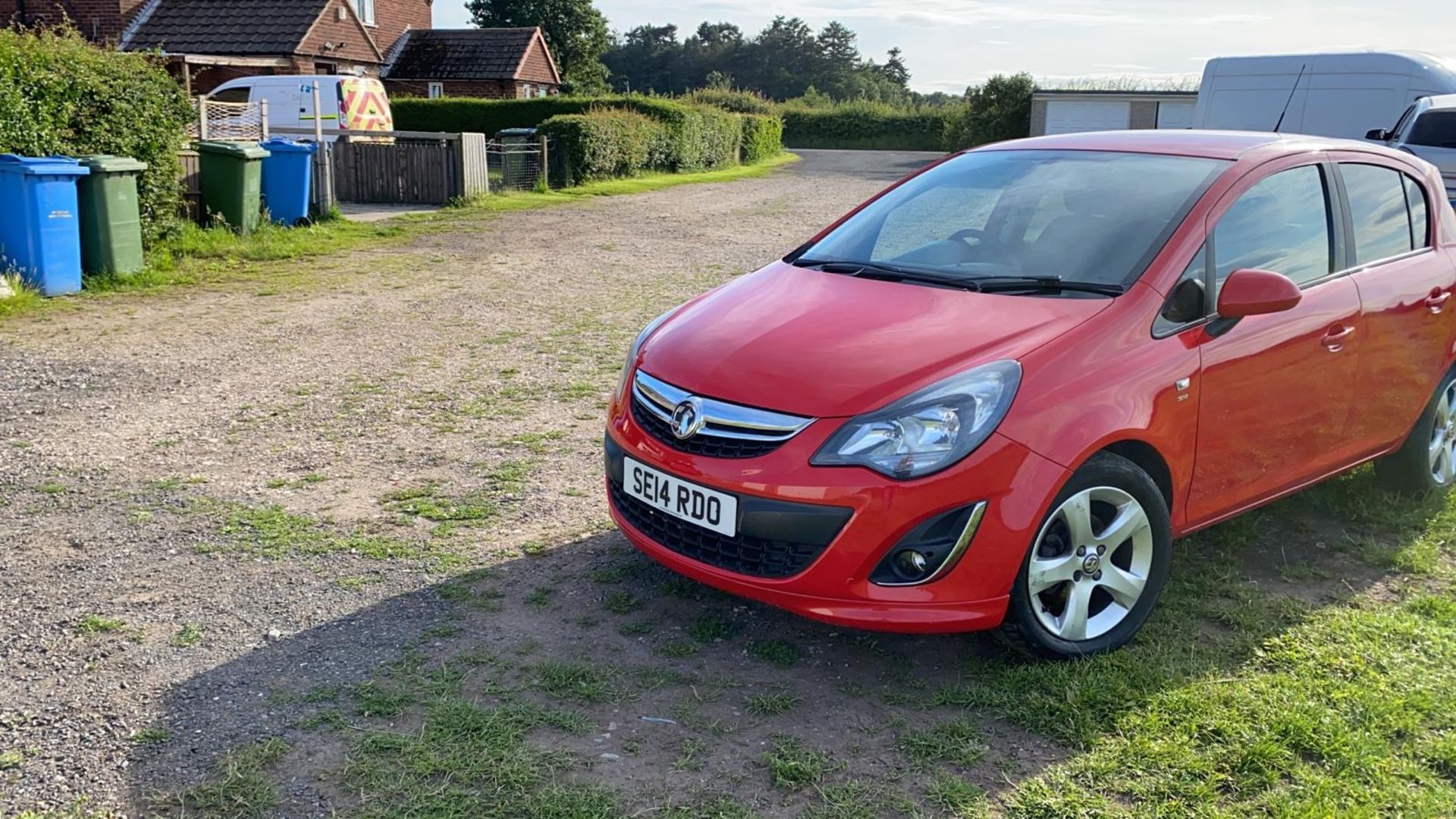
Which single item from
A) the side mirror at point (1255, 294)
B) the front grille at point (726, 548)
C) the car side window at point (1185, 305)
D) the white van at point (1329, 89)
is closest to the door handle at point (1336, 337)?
the side mirror at point (1255, 294)

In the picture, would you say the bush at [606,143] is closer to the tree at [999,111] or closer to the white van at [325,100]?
the white van at [325,100]

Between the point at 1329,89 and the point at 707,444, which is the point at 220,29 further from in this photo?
the point at 707,444

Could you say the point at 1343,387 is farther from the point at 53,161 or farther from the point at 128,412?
the point at 53,161

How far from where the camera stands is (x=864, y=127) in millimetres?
57531

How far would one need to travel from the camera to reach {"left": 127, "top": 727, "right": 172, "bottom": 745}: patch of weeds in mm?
3279

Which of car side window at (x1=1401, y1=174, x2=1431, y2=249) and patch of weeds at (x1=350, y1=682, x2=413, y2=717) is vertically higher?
car side window at (x1=1401, y1=174, x2=1431, y2=249)

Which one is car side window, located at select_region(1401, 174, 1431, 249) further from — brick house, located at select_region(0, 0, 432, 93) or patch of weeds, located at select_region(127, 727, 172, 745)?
brick house, located at select_region(0, 0, 432, 93)

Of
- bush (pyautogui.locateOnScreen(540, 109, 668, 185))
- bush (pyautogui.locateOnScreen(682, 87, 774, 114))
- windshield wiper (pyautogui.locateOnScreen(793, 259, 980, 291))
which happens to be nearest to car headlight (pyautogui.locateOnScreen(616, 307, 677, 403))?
windshield wiper (pyautogui.locateOnScreen(793, 259, 980, 291))

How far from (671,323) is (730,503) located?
3.25 feet

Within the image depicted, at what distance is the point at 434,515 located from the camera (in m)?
5.17

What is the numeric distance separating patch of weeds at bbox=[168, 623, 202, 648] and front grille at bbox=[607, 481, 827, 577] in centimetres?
151

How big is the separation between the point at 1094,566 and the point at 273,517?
3423 millimetres

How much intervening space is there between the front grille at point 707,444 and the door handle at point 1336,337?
2.29 m

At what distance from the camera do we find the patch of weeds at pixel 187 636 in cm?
388
